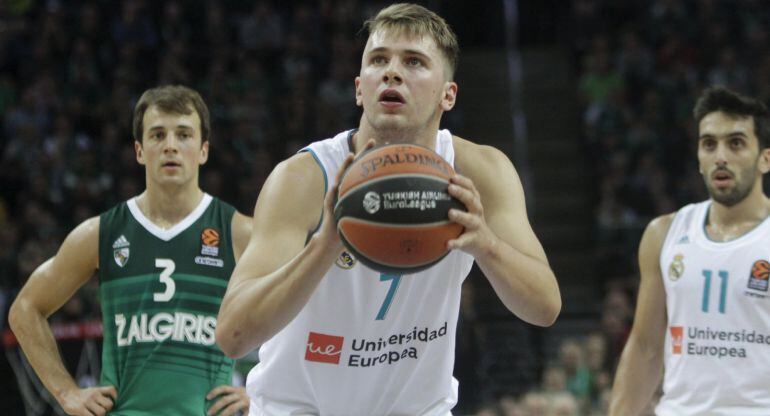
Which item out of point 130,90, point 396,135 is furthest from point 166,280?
point 130,90

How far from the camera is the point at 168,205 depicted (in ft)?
19.4

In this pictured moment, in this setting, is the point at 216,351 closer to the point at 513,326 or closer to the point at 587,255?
the point at 513,326

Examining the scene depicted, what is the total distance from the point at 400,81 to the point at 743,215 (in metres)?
2.85

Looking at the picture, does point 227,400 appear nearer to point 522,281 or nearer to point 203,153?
point 203,153

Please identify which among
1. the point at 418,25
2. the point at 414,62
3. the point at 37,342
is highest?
the point at 418,25

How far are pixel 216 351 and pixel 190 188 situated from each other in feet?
3.03

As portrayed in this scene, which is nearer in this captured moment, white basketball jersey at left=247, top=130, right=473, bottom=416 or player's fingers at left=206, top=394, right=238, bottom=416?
white basketball jersey at left=247, top=130, right=473, bottom=416

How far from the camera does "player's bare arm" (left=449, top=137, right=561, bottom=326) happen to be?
3406 millimetres

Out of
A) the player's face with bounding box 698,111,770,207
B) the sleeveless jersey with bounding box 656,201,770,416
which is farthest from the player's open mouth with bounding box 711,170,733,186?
the sleeveless jersey with bounding box 656,201,770,416

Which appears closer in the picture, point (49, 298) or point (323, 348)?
point (323, 348)

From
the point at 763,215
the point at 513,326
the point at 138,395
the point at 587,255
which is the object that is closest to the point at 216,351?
the point at 138,395

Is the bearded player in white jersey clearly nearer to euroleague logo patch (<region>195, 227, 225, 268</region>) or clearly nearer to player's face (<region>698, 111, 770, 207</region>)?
player's face (<region>698, 111, 770, 207</region>)

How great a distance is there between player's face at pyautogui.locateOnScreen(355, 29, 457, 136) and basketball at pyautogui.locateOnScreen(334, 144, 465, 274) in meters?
0.46

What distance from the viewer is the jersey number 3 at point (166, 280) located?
18.5ft
